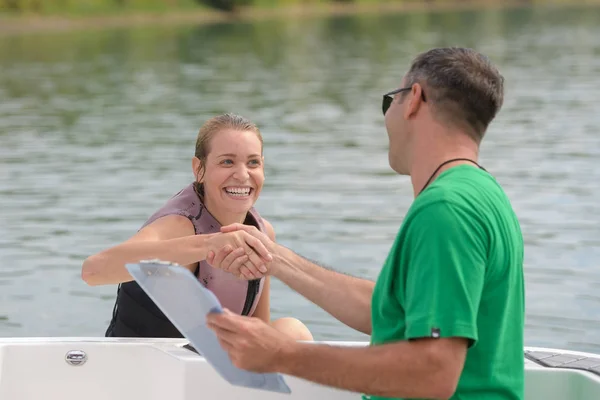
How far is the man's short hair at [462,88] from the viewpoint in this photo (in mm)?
2609

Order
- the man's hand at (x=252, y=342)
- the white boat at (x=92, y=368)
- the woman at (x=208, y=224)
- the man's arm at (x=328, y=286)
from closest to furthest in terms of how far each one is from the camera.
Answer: the man's hand at (x=252, y=342)
the man's arm at (x=328, y=286)
the white boat at (x=92, y=368)
the woman at (x=208, y=224)

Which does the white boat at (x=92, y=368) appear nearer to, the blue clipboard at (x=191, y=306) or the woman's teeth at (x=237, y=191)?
the woman's teeth at (x=237, y=191)

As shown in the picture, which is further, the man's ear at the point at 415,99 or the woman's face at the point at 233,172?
the woman's face at the point at 233,172

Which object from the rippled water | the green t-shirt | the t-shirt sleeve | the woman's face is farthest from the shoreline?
the t-shirt sleeve

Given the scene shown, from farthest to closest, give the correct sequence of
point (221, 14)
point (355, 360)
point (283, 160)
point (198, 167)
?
point (221, 14) < point (283, 160) < point (198, 167) < point (355, 360)

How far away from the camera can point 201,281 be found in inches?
167

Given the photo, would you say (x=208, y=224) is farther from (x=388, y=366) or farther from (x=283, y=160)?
(x=283, y=160)

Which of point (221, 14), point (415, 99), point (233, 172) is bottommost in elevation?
point (233, 172)

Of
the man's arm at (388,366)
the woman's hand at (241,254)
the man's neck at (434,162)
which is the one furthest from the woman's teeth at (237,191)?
the man's arm at (388,366)

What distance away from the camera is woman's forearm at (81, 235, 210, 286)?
3.84m

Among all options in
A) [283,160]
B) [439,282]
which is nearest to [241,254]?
[439,282]

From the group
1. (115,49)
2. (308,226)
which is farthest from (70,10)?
(308,226)

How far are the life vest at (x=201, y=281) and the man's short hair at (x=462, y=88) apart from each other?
5.57ft

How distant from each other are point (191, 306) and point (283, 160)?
37.2 ft
